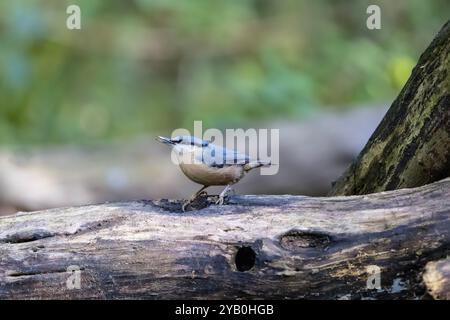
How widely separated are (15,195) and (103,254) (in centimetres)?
293

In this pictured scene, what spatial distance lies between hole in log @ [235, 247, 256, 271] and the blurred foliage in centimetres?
389

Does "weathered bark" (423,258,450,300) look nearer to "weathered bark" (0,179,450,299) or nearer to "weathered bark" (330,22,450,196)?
"weathered bark" (0,179,450,299)

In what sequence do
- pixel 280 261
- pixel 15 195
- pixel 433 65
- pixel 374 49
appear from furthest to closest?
pixel 374 49, pixel 15 195, pixel 433 65, pixel 280 261

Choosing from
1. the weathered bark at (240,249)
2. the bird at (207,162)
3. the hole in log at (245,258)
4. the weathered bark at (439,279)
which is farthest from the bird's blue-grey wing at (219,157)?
the weathered bark at (439,279)

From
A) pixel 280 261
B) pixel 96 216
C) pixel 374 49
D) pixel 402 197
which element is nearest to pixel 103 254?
pixel 96 216

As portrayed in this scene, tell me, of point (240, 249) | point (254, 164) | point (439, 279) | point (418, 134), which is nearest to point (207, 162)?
point (254, 164)

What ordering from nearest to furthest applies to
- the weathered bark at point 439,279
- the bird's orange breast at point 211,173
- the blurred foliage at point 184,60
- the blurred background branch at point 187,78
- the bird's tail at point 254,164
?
1. the weathered bark at point 439,279
2. the bird's orange breast at point 211,173
3. the bird's tail at point 254,164
4. the blurred background branch at point 187,78
5. the blurred foliage at point 184,60

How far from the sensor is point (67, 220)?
2.39 metres

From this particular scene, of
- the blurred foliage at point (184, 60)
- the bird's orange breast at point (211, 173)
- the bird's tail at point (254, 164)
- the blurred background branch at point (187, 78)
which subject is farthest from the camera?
the blurred foliage at point (184, 60)

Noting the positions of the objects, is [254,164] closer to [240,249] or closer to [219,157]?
[219,157]

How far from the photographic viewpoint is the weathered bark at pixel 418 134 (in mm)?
2574

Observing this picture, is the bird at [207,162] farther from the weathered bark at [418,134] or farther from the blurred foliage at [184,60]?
the blurred foliage at [184,60]

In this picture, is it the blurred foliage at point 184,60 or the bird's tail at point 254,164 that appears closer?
the bird's tail at point 254,164
